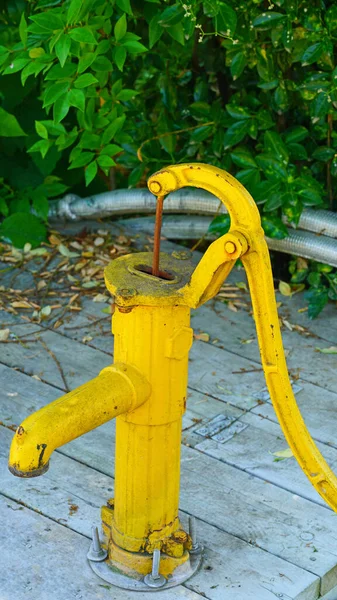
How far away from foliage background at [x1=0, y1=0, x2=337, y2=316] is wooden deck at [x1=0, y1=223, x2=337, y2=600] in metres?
0.39

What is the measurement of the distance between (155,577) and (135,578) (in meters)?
→ 0.05

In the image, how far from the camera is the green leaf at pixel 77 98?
2903 millimetres

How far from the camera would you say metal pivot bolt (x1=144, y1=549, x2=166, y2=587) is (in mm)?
2133

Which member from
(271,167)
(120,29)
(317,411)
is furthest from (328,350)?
(120,29)

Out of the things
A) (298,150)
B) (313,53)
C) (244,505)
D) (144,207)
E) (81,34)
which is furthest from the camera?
(144,207)

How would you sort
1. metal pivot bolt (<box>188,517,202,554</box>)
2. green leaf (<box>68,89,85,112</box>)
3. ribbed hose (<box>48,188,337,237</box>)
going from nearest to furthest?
metal pivot bolt (<box>188,517,202,554</box>) < green leaf (<box>68,89,85,112</box>) < ribbed hose (<box>48,188,337,237</box>)

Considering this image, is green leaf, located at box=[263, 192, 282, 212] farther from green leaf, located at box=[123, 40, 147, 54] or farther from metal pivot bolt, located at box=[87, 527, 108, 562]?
metal pivot bolt, located at box=[87, 527, 108, 562]

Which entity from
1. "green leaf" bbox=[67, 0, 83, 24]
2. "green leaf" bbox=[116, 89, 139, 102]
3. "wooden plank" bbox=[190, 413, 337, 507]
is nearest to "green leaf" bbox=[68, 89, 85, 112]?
"green leaf" bbox=[67, 0, 83, 24]

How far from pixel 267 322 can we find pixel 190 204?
1.74m

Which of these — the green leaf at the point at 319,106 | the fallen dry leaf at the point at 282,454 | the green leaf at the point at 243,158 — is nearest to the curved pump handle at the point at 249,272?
the fallen dry leaf at the point at 282,454

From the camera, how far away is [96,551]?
221cm

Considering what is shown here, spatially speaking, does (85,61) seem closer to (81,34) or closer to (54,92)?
(54,92)

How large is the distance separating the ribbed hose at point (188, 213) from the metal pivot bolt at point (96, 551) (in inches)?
61.1

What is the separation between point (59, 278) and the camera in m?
3.69
